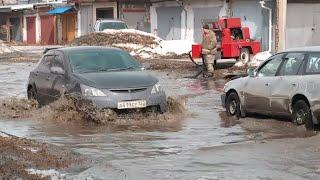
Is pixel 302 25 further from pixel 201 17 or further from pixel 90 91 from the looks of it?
pixel 90 91

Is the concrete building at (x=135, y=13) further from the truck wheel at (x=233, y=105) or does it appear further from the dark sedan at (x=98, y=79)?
the truck wheel at (x=233, y=105)

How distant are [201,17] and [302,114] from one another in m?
26.4

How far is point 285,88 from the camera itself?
39.2 ft

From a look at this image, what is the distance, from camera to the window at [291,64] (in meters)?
11.9

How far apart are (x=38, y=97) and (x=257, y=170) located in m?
7.90

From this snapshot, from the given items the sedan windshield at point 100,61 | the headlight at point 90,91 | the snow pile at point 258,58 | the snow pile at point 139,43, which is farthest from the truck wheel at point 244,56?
the headlight at point 90,91

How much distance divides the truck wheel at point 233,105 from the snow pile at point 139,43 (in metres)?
21.8

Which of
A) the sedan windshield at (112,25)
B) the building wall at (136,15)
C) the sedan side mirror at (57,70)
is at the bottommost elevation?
the sedan side mirror at (57,70)

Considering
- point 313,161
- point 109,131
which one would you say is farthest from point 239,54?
point 313,161

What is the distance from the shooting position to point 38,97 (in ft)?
48.9

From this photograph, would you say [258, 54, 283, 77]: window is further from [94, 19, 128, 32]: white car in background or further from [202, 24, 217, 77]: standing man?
[94, 19, 128, 32]: white car in background

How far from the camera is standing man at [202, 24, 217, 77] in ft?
75.5

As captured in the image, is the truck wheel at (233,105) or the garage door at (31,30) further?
A: the garage door at (31,30)

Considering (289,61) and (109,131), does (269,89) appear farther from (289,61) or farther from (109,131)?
(109,131)
